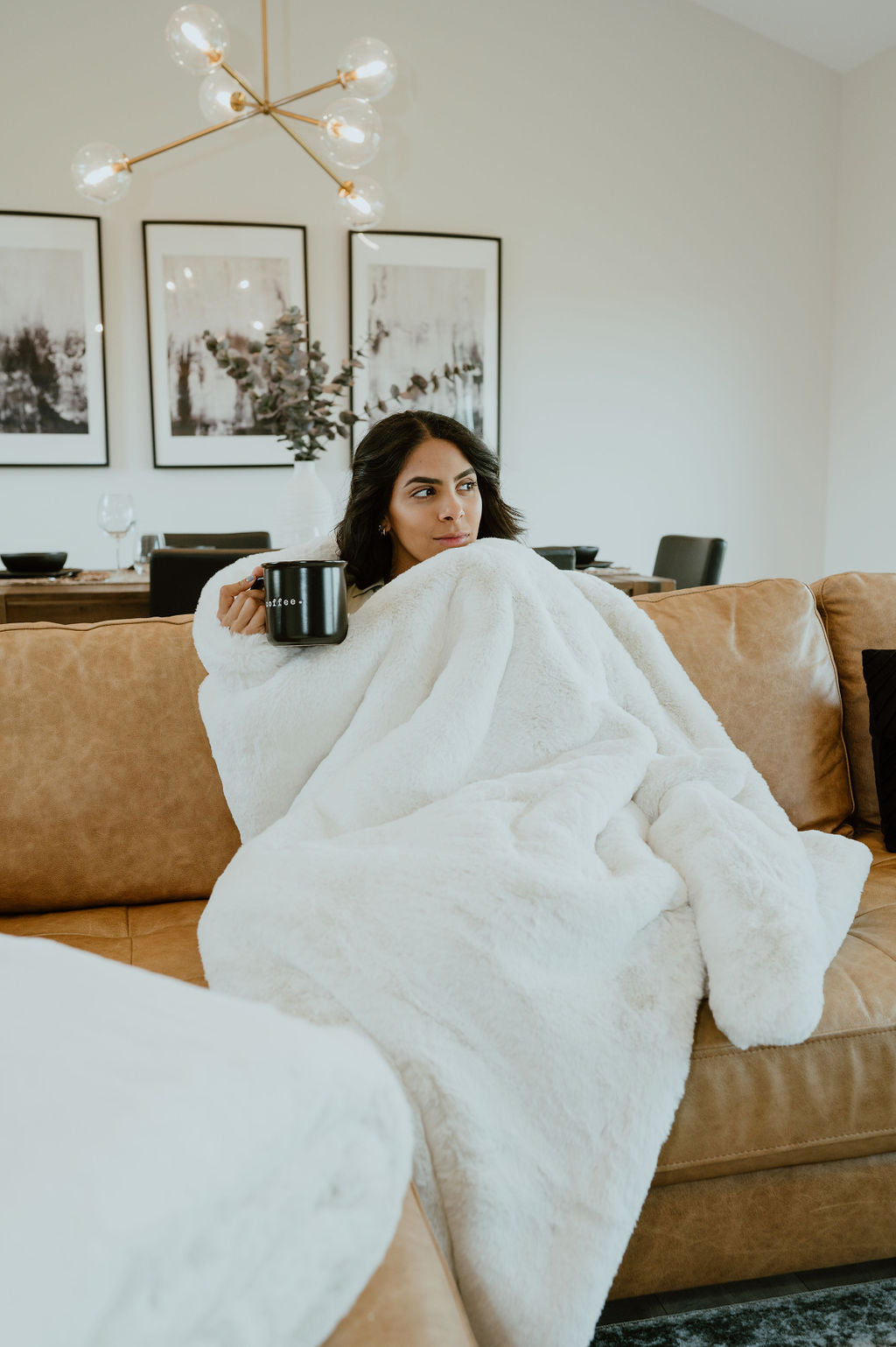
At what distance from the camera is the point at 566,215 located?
15.0 ft

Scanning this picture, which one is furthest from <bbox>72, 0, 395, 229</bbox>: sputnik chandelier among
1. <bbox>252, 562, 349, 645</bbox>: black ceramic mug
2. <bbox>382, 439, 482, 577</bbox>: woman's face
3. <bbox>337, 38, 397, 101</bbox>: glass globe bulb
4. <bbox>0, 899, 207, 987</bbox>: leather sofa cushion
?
<bbox>0, 899, 207, 987</bbox>: leather sofa cushion

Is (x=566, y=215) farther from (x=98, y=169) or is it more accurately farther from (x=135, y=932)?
(x=135, y=932)

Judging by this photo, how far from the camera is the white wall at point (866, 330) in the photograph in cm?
448

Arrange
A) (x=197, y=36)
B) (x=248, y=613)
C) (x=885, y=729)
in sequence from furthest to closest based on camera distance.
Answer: (x=197, y=36)
(x=885, y=729)
(x=248, y=613)

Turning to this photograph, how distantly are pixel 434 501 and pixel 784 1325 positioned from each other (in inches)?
50.4

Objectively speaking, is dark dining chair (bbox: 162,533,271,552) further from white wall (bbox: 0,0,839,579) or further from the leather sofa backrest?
the leather sofa backrest

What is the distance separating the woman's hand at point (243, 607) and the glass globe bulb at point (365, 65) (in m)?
2.31

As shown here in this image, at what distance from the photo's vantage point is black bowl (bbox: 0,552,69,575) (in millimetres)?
2990

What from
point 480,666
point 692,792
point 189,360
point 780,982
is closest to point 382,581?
point 480,666

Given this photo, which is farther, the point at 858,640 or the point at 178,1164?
the point at 858,640

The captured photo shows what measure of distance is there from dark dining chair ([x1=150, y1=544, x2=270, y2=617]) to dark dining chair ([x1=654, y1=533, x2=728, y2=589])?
1594 mm

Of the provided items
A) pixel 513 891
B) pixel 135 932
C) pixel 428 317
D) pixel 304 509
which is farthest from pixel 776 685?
pixel 428 317

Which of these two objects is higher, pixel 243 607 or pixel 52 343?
pixel 52 343

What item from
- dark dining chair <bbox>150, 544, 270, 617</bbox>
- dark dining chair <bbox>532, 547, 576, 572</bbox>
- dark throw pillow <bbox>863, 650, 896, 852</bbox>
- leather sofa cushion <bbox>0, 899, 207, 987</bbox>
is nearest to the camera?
leather sofa cushion <bbox>0, 899, 207, 987</bbox>
